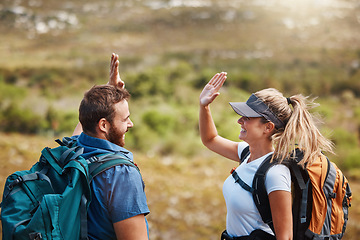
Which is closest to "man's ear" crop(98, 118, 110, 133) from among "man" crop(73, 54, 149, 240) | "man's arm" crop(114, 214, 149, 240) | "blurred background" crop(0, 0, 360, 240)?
"man" crop(73, 54, 149, 240)

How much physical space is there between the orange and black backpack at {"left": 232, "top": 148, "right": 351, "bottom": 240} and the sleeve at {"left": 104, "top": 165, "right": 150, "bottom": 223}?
64 cm

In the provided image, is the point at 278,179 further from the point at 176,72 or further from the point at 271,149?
the point at 176,72

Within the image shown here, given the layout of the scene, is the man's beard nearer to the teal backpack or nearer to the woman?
the teal backpack

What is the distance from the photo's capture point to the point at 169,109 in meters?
12.3

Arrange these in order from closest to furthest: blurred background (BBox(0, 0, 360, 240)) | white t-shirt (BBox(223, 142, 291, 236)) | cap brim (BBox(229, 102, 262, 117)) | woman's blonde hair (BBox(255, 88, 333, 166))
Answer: white t-shirt (BBox(223, 142, 291, 236)) → woman's blonde hair (BBox(255, 88, 333, 166)) → cap brim (BBox(229, 102, 262, 117)) → blurred background (BBox(0, 0, 360, 240))

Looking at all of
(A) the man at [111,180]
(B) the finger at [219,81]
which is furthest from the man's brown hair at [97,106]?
(B) the finger at [219,81]

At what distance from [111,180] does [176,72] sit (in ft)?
Result: 45.8

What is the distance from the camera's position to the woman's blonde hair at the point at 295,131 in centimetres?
190

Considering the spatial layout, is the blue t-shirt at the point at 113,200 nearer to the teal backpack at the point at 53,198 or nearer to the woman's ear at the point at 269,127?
the teal backpack at the point at 53,198

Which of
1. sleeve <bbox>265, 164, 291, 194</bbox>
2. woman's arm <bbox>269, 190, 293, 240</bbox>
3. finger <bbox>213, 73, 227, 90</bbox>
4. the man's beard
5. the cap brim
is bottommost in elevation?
woman's arm <bbox>269, 190, 293, 240</bbox>

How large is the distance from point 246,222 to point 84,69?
15.2 metres

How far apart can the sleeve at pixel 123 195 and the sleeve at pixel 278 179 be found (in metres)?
0.64

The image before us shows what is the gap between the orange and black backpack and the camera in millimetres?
1873

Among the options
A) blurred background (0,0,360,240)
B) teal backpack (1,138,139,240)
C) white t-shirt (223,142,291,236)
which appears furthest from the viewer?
blurred background (0,0,360,240)
